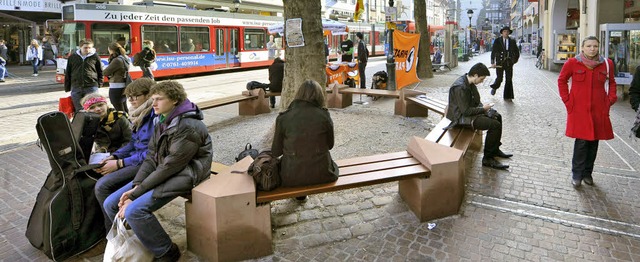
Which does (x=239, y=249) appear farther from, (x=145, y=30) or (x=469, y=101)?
(x=145, y=30)

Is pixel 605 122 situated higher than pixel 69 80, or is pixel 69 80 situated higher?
pixel 69 80

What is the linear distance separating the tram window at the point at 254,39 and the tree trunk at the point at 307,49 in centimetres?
1805

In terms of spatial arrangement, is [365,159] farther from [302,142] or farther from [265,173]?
[265,173]

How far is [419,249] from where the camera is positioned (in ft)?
12.5

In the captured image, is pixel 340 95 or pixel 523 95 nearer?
pixel 340 95

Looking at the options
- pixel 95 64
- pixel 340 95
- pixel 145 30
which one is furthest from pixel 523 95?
pixel 145 30

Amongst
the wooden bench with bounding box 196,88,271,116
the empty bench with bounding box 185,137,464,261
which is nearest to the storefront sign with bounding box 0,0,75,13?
the wooden bench with bounding box 196,88,271,116

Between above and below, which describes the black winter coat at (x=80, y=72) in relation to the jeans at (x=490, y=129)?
above

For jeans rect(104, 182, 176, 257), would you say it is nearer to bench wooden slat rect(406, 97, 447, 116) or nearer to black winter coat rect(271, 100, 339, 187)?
black winter coat rect(271, 100, 339, 187)

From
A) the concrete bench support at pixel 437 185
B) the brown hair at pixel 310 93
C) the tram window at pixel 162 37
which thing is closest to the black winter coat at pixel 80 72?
the brown hair at pixel 310 93

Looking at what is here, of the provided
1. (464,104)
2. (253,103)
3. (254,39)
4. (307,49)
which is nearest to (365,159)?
(464,104)

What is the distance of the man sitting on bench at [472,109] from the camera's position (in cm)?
569

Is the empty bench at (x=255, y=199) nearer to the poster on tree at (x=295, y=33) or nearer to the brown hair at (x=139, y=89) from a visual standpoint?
the brown hair at (x=139, y=89)

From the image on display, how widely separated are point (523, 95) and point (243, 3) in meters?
30.9
